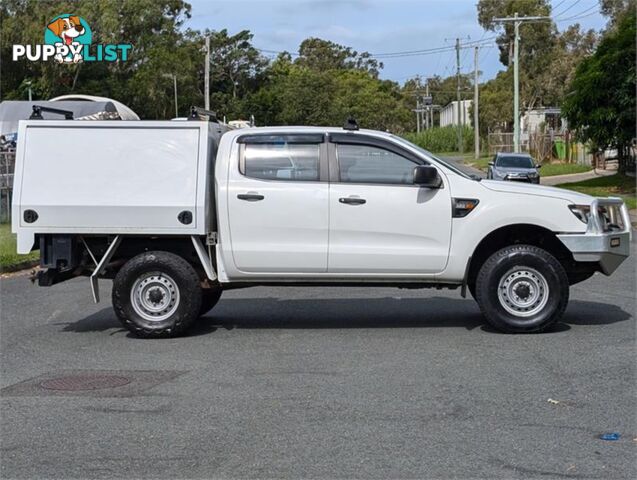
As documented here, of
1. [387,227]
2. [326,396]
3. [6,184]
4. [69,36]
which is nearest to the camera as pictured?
[326,396]

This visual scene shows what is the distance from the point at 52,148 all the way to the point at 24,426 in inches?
153

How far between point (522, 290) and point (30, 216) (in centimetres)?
501

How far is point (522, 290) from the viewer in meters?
9.64

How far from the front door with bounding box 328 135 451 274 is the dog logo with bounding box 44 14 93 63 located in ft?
142

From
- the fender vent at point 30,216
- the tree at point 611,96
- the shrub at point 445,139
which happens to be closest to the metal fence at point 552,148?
the shrub at point 445,139

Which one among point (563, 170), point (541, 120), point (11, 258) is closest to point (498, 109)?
point (541, 120)

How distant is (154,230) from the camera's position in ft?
32.0

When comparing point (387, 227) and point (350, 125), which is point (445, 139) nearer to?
point (350, 125)

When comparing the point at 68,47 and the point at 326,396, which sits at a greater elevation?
the point at 68,47

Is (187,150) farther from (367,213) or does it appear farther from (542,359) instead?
(542,359)

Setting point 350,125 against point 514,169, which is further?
point 514,169

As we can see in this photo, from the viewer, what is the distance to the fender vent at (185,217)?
31.7 ft

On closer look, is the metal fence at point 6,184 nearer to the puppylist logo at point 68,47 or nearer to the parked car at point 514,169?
the parked car at point 514,169

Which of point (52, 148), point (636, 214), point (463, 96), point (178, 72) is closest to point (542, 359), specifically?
point (52, 148)
